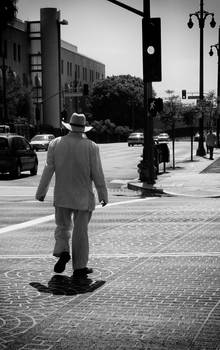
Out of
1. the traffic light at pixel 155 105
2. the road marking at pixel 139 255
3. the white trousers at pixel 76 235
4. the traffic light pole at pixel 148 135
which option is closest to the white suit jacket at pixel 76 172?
the white trousers at pixel 76 235

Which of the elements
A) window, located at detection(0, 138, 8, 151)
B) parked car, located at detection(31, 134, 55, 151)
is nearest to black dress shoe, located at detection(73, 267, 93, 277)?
window, located at detection(0, 138, 8, 151)

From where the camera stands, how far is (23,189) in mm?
22656

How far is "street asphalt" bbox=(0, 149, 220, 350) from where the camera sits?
18.0 ft

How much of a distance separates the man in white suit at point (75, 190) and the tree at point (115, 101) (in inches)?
4148

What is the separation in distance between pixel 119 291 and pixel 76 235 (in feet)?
3.04

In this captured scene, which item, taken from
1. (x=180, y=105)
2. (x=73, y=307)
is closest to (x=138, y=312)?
(x=73, y=307)

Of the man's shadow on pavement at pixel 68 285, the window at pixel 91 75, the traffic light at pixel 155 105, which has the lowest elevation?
the man's shadow on pavement at pixel 68 285

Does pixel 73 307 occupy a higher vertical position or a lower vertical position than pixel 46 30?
lower

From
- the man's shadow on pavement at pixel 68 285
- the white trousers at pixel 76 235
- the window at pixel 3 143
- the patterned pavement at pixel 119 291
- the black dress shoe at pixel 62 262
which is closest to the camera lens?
the patterned pavement at pixel 119 291

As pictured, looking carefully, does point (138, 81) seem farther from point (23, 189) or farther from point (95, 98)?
point (23, 189)

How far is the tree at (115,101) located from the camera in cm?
11394

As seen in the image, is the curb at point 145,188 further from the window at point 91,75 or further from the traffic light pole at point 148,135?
the window at point 91,75

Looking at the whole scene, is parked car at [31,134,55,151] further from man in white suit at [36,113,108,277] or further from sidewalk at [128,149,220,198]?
man in white suit at [36,113,108,277]

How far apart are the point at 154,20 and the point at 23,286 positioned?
16.4 m
